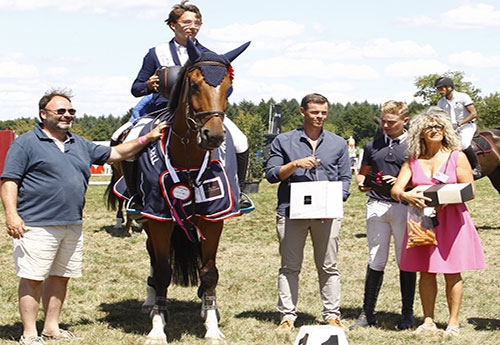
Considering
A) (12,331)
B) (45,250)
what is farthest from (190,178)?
(12,331)

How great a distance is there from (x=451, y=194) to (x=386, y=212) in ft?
2.73

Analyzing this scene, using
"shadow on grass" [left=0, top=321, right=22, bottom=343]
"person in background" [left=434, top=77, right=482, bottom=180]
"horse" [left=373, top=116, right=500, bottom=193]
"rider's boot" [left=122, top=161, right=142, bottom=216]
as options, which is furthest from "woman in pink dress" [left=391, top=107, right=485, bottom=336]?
"horse" [left=373, top=116, right=500, bottom=193]

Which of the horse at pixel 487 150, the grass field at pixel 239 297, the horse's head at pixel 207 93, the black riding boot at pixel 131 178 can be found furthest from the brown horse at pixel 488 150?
the horse's head at pixel 207 93

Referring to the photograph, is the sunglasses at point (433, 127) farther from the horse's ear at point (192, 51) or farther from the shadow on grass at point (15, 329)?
the shadow on grass at point (15, 329)

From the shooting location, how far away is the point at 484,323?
643cm

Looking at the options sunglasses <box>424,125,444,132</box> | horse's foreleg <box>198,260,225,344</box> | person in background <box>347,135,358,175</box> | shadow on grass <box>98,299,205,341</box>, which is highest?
sunglasses <box>424,125,444,132</box>

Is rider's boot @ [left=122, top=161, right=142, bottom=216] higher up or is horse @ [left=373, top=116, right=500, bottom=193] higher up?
horse @ [left=373, top=116, right=500, bottom=193]

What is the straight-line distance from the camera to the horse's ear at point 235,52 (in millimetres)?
5465

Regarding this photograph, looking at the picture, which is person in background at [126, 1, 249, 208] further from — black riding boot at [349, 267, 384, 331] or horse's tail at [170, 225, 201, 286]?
black riding boot at [349, 267, 384, 331]

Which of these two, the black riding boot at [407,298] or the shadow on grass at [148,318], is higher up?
the black riding boot at [407,298]

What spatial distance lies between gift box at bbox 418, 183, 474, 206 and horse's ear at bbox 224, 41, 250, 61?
1918mm

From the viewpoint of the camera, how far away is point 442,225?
5.77 m

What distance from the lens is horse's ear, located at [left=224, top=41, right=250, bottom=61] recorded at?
5.46m

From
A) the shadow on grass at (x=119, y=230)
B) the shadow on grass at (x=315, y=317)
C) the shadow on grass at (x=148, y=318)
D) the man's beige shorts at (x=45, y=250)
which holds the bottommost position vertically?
the shadow on grass at (x=119, y=230)
